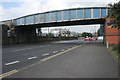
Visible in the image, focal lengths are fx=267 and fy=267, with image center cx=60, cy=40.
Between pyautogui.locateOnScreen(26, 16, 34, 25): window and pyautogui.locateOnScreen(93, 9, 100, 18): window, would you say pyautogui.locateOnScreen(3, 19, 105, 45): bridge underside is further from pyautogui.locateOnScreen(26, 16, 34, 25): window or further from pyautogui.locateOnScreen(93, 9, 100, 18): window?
pyautogui.locateOnScreen(93, 9, 100, 18): window

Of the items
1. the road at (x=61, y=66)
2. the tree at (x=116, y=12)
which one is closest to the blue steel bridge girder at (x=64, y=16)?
the road at (x=61, y=66)

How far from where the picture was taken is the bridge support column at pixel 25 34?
6037 cm

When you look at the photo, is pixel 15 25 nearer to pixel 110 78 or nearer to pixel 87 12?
pixel 87 12

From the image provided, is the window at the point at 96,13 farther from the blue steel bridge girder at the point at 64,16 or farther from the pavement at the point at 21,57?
the pavement at the point at 21,57

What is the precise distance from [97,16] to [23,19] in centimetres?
2031

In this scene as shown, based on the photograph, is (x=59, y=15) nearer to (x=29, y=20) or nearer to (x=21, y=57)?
(x=29, y=20)

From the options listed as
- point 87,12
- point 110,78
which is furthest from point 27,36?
point 110,78

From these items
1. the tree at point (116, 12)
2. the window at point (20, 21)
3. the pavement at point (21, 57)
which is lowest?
the pavement at point (21, 57)

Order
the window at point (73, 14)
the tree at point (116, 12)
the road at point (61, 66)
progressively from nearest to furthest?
the road at point (61, 66)
the tree at point (116, 12)
the window at point (73, 14)

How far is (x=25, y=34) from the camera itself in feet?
209

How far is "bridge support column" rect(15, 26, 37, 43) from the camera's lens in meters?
60.4

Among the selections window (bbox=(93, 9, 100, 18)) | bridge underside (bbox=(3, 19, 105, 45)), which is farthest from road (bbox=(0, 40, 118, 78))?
bridge underside (bbox=(3, 19, 105, 45))

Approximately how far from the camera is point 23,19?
60781 mm

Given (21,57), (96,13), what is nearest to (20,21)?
(96,13)
